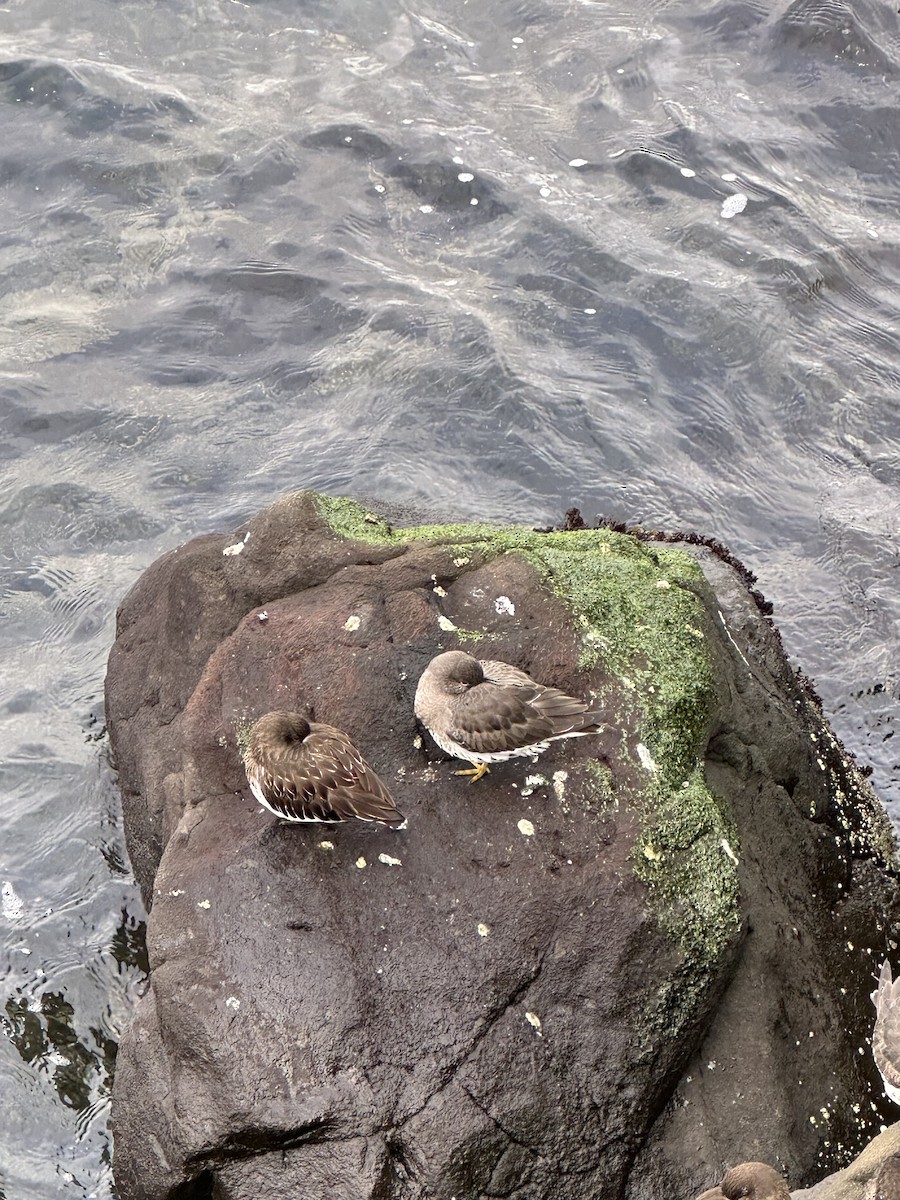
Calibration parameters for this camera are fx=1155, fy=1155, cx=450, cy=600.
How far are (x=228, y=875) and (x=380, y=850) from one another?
0.75 metres

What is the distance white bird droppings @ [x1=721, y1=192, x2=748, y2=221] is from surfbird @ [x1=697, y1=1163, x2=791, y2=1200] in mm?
10480

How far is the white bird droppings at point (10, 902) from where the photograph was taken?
737 centimetres

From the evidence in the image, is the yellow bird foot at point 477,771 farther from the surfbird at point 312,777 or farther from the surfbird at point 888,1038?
the surfbird at point 888,1038

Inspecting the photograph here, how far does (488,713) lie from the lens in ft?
18.1

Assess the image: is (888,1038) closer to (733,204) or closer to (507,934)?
(507,934)

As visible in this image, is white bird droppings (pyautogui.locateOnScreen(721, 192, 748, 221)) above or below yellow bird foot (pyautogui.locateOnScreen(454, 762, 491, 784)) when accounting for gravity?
above

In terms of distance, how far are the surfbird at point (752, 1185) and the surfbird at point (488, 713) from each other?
2.04 metres

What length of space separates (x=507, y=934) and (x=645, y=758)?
113cm

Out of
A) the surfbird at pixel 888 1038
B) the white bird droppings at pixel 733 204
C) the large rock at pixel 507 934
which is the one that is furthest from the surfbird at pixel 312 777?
the white bird droppings at pixel 733 204

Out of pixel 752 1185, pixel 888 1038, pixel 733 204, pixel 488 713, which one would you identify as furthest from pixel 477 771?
pixel 733 204

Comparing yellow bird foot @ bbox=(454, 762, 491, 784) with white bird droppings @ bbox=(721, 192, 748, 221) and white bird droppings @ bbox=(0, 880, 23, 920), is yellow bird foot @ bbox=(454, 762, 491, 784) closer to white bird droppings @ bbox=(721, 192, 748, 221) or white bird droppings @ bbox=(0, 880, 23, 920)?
white bird droppings @ bbox=(0, 880, 23, 920)

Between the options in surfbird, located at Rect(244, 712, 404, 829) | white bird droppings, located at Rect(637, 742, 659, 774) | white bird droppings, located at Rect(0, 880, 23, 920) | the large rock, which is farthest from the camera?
white bird droppings, located at Rect(0, 880, 23, 920)

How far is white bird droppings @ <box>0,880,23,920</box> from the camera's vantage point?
290 inches

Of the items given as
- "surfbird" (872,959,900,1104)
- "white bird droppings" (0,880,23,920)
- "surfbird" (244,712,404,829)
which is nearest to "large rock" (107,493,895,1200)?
"surfbird" (872,959,900,1104)
